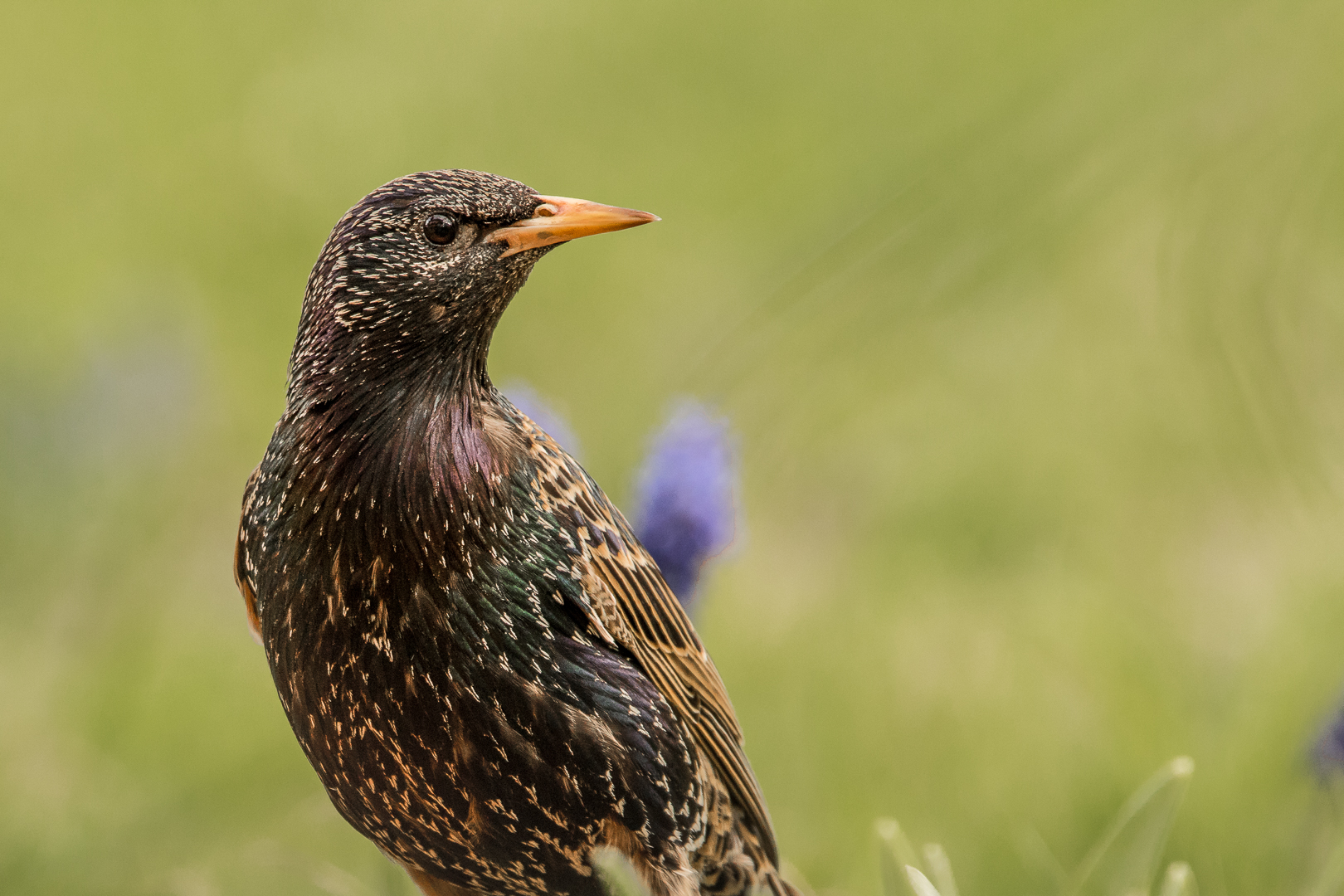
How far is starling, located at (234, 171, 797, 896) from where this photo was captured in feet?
5.06

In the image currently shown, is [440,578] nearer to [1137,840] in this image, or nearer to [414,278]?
[414,278]

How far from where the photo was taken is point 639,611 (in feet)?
5.88

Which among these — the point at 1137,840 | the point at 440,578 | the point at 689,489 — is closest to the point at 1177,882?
the point at 1137,840

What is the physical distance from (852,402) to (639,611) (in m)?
1.97

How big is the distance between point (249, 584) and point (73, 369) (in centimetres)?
259

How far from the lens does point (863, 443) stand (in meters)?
4.42

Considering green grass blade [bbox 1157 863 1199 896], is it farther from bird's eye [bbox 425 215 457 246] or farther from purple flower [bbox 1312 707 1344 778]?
bird's eye [bbox 425 215 457 246]

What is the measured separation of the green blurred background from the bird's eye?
14.5 inches

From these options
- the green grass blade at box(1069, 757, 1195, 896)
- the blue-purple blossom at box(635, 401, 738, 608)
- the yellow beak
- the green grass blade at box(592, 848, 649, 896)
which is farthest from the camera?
the blue-purple blossom at box(635, 401, 738, 608)

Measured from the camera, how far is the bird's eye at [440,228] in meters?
1.53

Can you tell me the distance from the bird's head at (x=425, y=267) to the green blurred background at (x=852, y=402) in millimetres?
296

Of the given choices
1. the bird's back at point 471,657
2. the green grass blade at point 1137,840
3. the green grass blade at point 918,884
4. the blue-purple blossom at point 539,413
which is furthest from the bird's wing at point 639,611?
the green grass blade at point 1137,840

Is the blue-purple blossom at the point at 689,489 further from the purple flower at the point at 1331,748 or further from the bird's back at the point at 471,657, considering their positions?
the purple flower at the point at 1331,748

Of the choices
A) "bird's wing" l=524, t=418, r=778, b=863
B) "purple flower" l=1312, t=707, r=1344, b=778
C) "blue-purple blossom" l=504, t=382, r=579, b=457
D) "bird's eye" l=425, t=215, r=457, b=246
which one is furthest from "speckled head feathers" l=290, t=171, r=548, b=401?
"purple flower" l=1312, t=707, r=1344, b=778
